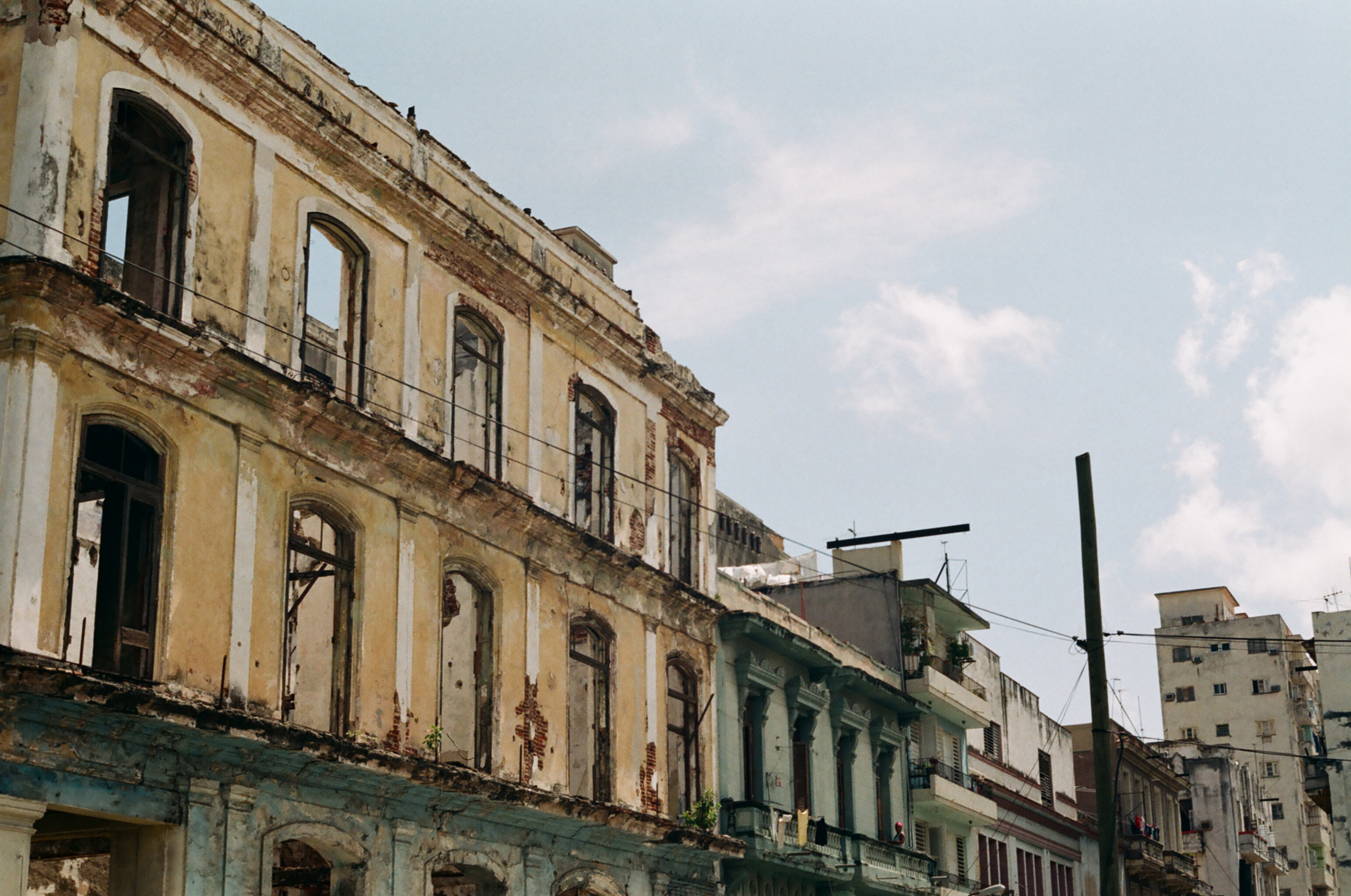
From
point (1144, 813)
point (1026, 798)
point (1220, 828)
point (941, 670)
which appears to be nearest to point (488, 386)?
point (941, 670)

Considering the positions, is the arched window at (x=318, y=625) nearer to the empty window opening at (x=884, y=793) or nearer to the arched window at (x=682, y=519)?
the arched window at (x=682, y=519)

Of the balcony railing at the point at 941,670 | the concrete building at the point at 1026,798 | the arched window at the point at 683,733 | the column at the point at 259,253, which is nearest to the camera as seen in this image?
the column at the point at 259,253

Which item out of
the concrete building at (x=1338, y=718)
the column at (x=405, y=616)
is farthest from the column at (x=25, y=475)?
the concrete building at (x=1338, y=718)

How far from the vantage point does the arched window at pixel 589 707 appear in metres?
23.6

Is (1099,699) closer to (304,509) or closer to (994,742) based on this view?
(304,509)

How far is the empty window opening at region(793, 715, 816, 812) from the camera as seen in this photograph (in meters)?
30.4

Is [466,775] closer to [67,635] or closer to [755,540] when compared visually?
[67,635]

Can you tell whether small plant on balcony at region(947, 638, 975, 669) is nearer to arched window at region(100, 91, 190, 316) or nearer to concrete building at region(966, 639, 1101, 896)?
concrete building at region(966, 639, 1101, 896)

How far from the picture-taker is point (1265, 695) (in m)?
86.2

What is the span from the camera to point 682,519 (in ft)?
91.5

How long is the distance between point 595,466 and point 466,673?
4364mm

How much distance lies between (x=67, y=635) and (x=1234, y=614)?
82.7 meters

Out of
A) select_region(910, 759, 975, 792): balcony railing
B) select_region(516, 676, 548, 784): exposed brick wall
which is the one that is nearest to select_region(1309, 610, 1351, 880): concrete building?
select_region(910, 759, 975, 792): balcony railing

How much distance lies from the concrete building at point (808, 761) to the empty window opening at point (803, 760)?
0.02 metres
